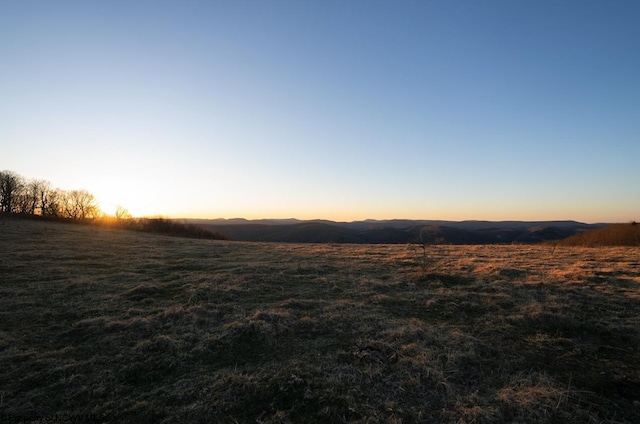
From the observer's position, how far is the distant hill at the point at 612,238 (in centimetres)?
2775

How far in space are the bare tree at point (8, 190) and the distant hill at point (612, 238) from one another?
321 ft

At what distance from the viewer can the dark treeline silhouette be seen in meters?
52.6

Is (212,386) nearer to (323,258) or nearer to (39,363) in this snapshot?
(39,363)

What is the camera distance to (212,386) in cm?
552

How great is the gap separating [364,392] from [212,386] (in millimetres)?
2675

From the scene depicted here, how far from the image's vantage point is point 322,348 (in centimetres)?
707

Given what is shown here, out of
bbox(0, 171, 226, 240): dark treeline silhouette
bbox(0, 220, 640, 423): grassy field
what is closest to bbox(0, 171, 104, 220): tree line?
bbox(0, 171, 226, 240): dark treeline silhouette

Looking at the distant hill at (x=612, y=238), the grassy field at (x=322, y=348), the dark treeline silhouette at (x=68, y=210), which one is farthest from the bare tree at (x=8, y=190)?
the distant hill at (x=612, y=238)

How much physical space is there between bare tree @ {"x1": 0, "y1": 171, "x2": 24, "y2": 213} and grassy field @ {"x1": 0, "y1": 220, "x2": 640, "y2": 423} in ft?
252

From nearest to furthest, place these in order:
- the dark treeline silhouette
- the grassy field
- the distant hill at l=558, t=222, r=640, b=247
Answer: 1. the grassy field
2. the distant hill at l=558, t=222, r=640, b=247
3. the dark treeline silhouette

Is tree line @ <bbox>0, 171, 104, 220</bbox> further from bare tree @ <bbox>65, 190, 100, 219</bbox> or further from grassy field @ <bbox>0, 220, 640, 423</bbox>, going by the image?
grassy field @ <bbox>0, 220, 640, 423</bbox>

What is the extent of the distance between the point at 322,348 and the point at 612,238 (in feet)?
118

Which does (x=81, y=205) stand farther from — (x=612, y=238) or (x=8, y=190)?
(x=612, y=238)

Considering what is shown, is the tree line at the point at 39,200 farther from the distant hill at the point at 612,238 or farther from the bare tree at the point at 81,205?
the distant hill at the point at 612,238
